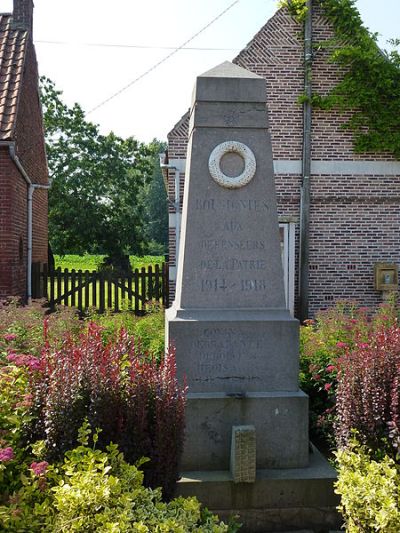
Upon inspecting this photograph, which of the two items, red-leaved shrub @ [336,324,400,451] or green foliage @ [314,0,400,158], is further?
green foliage @ [314,0,400,158]

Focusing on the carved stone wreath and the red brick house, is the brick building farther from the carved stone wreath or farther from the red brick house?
the carved stone wreath

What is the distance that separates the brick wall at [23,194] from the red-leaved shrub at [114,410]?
7.94m

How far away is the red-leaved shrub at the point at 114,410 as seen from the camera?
3293 millimetres

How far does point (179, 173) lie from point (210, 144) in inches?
268

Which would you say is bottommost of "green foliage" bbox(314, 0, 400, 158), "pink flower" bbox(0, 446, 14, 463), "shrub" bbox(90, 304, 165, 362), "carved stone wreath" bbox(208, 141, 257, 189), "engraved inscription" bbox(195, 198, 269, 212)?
"pink flower" bbox(0, 446, 14, 463)

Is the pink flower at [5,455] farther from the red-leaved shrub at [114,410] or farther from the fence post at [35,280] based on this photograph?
the fence post at [35,280]

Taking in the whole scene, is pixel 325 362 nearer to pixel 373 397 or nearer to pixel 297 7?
pixel 373 397

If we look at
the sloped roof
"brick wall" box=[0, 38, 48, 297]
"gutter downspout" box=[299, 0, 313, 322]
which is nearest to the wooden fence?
"brick wall" box=[0, 38, 48, 297]

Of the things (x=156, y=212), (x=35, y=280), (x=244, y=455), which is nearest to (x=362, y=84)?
(x=35, y=280)

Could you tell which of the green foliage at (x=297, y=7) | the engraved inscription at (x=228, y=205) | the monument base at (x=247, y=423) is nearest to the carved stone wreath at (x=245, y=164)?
the engraved inscription at (x=228, y=205)

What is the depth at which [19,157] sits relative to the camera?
1173cm

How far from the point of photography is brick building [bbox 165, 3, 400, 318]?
Result: 38.1 ft

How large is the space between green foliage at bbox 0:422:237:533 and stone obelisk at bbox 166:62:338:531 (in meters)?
1.17

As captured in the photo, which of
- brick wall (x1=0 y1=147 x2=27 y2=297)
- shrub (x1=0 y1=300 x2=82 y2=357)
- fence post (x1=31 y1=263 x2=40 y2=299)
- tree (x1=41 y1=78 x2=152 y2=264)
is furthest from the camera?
tree (x1=41 y1=78 x2=152 y2=264)
